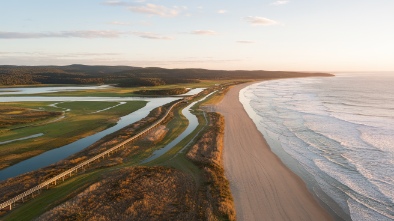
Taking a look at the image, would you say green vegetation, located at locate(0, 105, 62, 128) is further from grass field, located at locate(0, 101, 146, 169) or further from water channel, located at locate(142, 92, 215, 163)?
water channel, located at locate(142, 92, 215, 163)

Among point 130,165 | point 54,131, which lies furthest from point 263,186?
point 54,131

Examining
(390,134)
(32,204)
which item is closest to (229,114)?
(390,134)

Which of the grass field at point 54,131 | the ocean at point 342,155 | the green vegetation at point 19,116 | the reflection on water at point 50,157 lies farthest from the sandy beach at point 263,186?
the green vegetation at point 19,116

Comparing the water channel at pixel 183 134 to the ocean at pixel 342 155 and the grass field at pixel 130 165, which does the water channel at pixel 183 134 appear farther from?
the ocean at pixel 342 155

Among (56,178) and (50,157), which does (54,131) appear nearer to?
(50,157)

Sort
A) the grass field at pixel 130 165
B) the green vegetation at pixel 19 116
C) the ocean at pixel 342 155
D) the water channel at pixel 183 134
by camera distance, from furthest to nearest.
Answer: the green vegetation at pixel 19 116 < the water channel at pixel 183 134 < the ocean at pixel 342 155 < the grass field at pixel 130 165

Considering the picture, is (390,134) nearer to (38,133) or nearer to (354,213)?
(354,213)

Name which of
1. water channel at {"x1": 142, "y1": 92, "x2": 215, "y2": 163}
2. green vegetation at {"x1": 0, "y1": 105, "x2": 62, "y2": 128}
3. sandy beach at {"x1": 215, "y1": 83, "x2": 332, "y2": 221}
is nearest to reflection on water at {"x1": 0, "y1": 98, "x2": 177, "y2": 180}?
water channel at {"x1": 142, "y1": 92, "x2": 215, "y2": 163}
